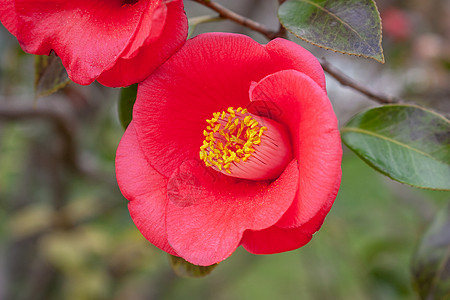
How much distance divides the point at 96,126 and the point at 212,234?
1957 mm

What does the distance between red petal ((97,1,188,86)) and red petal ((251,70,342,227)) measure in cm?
13

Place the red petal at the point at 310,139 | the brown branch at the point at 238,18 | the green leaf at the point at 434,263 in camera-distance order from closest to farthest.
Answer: the red petal at the point at 310,139 → the brown branch at the point at 238,18 → the green leaf at the point at 434,263

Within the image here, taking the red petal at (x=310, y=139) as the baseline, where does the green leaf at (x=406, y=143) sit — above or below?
below

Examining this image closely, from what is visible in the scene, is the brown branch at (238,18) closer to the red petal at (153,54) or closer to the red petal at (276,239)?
the red petal at (153,54)

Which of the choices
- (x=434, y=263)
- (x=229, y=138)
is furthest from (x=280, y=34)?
(x=434, y=263)

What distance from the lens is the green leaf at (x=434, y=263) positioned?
2.80 feet

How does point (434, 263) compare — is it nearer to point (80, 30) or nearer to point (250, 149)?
point (250, 149)

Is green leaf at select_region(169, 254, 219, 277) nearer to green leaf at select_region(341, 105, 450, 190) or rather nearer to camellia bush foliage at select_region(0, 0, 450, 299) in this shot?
camellia bush foliage at select_region(0, 0, 450, 299)

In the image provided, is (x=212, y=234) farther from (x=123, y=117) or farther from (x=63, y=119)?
(x=63, y=119)

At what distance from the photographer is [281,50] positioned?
0.54 metres

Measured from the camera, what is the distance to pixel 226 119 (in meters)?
0.68

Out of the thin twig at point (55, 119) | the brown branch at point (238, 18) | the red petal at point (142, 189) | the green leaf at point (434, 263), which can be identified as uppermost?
the brown branch at point (238, 18)

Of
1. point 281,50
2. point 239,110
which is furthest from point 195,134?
point 281,50

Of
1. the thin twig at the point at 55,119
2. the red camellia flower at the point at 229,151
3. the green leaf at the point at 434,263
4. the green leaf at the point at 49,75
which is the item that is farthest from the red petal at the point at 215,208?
the thin twig at the point at 55,119
